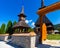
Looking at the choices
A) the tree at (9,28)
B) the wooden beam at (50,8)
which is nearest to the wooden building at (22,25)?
the tree at (9,28)

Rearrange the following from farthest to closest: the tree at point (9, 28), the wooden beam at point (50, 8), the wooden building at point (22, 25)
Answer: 1. the tree at point (9, 28)
2. the wooden building at point (22, 25)
3. the wooden beam at point (50, 8)

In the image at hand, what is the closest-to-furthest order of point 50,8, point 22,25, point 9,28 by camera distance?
1. point 50,8
2. point 22,25
3. point 9,28

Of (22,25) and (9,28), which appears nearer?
(22,25)

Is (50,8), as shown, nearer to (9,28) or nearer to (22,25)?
(22,25)

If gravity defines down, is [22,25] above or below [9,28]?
above

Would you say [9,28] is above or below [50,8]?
below

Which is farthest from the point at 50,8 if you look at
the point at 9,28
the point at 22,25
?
the point at 9,28

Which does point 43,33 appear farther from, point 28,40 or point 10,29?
point 10,29

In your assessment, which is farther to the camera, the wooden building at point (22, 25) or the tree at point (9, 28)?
the tree at point (9, 28)

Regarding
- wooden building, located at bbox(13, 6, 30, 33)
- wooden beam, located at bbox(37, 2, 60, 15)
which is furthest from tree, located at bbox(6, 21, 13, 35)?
wooden beam, located at bbox(37, 2, 60, 15)

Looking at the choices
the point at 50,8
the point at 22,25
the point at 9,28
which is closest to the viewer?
the point at 50,8

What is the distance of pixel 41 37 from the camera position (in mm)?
13391

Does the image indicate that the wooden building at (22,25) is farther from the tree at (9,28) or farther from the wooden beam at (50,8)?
the wooden beam at (50,8)

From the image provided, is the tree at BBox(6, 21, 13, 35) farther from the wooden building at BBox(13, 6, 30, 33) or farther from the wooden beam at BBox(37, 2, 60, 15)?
the wooden beam at BBox(37, 2, 60, 15)
